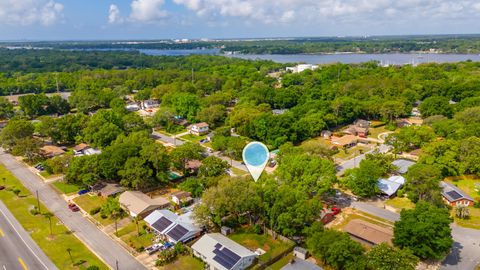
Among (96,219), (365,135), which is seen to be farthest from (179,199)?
(365,135)

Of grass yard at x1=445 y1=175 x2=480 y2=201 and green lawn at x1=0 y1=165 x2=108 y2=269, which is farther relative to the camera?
grass yard at x1=445 y1=175 x2=480 y2=201

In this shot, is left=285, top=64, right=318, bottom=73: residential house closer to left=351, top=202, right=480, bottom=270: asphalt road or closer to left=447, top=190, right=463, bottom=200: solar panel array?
left=447, top=190, right=463, bottom=200: solar panel array

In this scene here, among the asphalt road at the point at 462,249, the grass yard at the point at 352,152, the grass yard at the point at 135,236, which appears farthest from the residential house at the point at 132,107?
the asphalt road at the point at 462,249

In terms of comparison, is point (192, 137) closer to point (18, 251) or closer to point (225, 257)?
point (18, 251)

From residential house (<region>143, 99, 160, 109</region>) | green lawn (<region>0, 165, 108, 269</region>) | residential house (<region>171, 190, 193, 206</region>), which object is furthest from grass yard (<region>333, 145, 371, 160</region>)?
residential house (<region>143, 99, 160, 109</region>)

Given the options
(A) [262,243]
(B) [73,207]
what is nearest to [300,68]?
(B) [73,207]

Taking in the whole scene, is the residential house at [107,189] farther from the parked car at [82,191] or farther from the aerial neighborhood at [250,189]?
the parked car at [82,191]
